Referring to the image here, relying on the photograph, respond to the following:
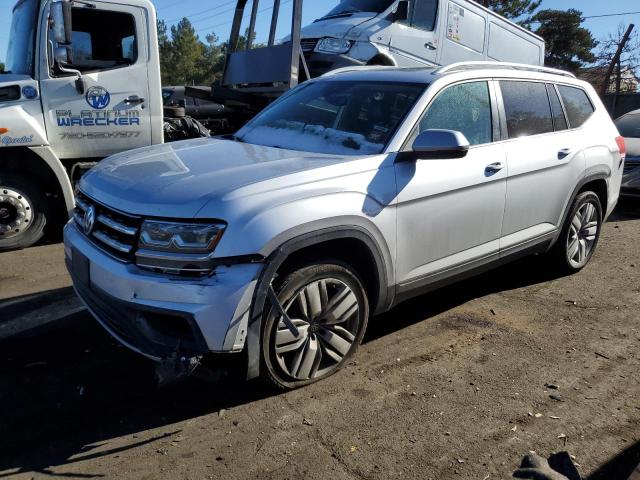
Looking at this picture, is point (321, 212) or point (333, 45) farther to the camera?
point (333, 45)

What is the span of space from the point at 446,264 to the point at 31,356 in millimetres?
2759

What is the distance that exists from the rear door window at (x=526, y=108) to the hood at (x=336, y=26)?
4.22 meters

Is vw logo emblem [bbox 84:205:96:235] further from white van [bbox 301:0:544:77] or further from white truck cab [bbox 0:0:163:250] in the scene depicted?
white van [bbox 301:0:544:77]

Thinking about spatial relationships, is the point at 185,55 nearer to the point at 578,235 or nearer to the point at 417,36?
the point at 417,36

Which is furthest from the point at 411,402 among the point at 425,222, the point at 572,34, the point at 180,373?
the point at 572,34

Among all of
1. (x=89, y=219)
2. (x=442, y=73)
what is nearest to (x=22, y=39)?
(x=89, y=219)

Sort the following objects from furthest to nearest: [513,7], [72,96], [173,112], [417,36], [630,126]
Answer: [513,7]
[630,126]
[417,36]
[173,112]
[72,96]

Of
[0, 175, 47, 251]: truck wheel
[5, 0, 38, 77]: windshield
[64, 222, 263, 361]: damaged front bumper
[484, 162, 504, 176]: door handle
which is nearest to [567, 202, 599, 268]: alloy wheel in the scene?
[484, 162, 504, 176]: door handle

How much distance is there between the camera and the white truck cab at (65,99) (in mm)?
5609

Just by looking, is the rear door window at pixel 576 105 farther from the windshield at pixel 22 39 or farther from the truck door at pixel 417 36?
the windshield at pixel 22 39

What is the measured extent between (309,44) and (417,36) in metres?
1.69

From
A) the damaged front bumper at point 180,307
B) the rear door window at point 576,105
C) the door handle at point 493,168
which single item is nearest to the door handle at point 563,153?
the rear door window at point 576,105

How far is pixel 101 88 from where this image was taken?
5.99 m

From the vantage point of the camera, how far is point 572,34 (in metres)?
37.6
